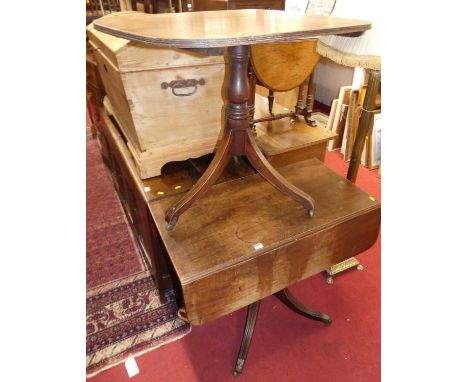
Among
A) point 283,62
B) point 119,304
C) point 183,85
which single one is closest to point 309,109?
point 283,62

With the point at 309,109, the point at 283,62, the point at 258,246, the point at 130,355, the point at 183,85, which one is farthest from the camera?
the point at 309,109

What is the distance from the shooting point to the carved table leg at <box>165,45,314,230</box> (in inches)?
36.2

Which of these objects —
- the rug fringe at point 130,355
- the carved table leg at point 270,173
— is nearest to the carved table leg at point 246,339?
the rug fringe at point 130,355

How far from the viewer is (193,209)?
44.2 inches

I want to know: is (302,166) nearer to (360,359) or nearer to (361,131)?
(361,131)

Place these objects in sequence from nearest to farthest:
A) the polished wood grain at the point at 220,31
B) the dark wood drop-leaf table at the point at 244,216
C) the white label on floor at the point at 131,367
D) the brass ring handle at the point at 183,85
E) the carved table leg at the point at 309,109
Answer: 1. the polished wood grain at the point at 220,31
2. the dark wood drop-leaf table at the point at 244,216
3. the brass ring handle at the point at 183,85
4. the white label on floor at the point at 131,367
5. the carved table leg at the point at 309,109

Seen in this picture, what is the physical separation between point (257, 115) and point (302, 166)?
606mm

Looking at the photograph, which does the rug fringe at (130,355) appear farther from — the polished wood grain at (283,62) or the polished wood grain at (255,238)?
the polished wood grain at (283,62)

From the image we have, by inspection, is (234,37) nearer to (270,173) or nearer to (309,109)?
(270,173)

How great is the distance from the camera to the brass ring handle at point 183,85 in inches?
47.4

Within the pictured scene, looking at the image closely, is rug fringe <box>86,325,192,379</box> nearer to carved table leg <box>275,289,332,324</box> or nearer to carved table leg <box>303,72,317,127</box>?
carved table leg <box>275,289,332,324</box>

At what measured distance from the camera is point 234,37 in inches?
24.9

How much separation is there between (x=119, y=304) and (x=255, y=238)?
1008mm

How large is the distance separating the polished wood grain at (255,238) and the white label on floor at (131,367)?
612 mm
